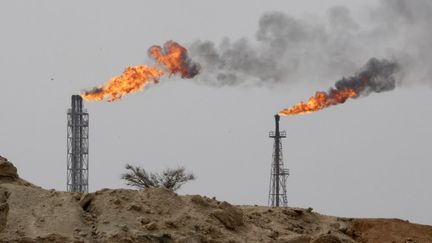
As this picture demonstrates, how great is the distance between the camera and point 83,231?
31797mm

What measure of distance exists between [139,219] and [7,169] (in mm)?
6384

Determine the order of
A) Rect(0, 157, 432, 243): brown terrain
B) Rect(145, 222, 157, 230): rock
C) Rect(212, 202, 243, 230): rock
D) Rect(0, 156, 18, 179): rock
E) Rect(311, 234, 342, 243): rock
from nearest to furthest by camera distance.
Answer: Rect(0, 157, 432, 243): brown terrain < Rect(145, 222, 157, 230): rock < Rect(212, 202, 243, 230): rock < Rect(311, 234, 342, 243): rock < Rect(0, 156, 18, 179): rock

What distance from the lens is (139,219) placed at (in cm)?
3266

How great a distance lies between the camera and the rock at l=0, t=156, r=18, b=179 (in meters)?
35.7

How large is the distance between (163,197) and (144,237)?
304 centimetres

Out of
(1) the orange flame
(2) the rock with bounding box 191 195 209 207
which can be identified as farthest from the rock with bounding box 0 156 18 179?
(1) the orange flame

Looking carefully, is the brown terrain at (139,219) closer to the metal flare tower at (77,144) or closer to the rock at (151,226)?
the rock at (151,226)

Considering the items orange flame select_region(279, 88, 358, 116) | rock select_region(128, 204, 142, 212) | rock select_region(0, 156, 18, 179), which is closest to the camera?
rock select_region(128, 204, 142, 212)

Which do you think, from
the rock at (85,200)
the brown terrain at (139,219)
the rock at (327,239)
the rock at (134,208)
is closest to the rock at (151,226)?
the brown terrain at (139,219)

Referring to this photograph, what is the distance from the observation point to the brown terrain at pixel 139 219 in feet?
104

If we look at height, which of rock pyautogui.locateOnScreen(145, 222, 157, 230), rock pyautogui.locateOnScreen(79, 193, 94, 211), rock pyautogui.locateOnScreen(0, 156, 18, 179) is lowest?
rock pyautogui.locateOnScreen(145, 222, 157, 230)

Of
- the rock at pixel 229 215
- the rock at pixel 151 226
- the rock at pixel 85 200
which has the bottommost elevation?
the rock at pixel 151 226

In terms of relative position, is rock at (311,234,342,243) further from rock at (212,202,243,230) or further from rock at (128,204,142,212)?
rock at (128,204,142,212)

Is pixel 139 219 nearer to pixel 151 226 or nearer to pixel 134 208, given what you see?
pixel 151 226
